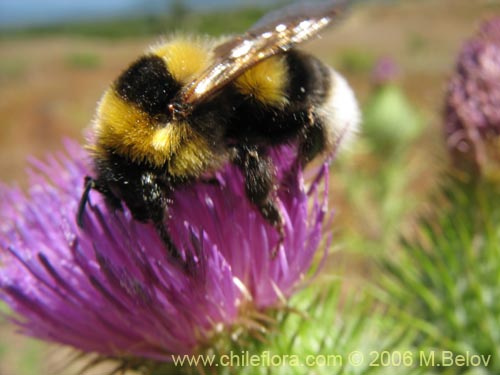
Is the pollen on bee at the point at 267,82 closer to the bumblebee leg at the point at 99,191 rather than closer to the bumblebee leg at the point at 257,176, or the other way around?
the bumblebee leg at the point at 257,176

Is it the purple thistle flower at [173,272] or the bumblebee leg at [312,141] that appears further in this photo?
the bumblebee leg at [312,141]

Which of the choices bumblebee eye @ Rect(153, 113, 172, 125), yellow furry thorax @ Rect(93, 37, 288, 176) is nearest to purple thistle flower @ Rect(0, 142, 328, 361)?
yellow furry thorax @ Rect(93, 37, 288, 176)

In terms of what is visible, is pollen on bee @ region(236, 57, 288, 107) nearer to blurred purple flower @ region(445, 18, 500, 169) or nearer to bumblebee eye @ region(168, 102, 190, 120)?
bumblebee eye @ region(168, 102, 190, 120)

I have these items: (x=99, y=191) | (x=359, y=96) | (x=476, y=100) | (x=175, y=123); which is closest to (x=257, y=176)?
(x=175, y=123)

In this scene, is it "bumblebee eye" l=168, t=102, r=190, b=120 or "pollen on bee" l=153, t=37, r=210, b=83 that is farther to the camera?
"pollen on bee" l=153, t=37, r=210, b=83

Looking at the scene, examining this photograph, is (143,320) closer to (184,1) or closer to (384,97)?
(384,97)

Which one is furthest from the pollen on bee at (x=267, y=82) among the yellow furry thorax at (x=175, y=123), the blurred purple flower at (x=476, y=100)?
the blurred purple flower at (x=476, y=100)

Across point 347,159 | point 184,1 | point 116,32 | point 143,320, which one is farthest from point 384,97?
point 116,32
